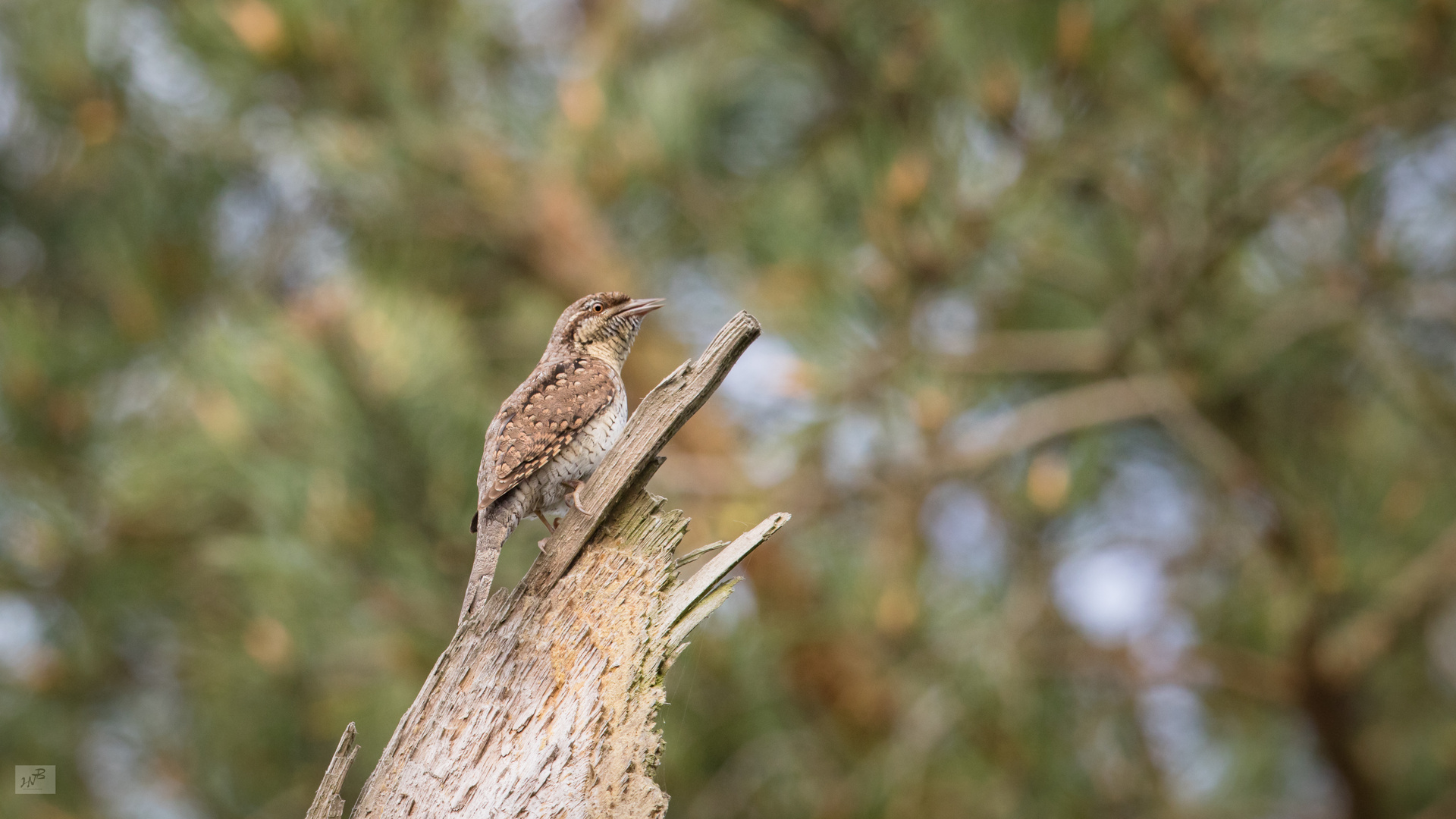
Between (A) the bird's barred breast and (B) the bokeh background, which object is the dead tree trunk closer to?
(A) the bird's barred breast

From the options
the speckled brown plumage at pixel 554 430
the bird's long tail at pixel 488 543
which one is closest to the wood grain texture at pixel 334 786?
the bird's long tail at pixel 488 543

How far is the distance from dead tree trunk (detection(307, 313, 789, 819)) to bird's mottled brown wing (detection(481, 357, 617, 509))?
40 cm

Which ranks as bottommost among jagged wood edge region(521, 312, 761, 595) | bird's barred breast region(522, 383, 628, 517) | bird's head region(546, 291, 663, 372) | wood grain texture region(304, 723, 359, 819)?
Answer: wood grain texture region(304, 723, 359, 819)

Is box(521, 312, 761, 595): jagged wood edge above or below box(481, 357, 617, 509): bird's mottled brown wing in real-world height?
below

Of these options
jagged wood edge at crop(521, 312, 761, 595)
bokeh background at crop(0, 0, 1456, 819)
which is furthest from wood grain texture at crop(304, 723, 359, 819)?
bokeh background at crop(0, 0, 1456, 819)

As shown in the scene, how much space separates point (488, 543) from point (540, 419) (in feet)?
1.20

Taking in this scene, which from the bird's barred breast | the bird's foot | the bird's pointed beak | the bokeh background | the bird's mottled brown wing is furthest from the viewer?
the bokeh background

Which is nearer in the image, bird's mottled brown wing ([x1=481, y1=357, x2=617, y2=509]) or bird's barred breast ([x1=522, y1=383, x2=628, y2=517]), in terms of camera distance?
bird's mottled brown wing ([x1=481, y1=357, x2=617, y2=509])

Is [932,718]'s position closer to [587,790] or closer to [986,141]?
[986,141]

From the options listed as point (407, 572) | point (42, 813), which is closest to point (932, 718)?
point (407, 572)

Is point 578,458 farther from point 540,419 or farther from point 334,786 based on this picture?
point 334,786

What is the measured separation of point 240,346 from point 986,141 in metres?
2.79

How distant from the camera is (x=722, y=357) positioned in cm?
218

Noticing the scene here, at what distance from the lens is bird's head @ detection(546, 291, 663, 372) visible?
3.30 metres
